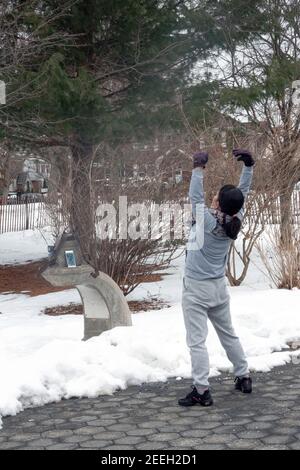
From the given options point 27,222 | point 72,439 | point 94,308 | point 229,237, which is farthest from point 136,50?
point 27,222

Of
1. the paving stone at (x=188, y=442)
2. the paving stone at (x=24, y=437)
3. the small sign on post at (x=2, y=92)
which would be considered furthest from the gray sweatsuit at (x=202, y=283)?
the small sign on post at (x=2, y=92)

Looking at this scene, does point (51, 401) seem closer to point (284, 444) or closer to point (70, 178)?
point (284, 444)

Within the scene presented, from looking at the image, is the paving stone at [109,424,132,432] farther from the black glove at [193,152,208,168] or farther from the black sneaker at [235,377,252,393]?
the black glove at [193,152,208,168]

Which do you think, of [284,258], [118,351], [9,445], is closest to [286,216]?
[284,258]

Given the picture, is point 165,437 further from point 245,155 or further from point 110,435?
point 245,155

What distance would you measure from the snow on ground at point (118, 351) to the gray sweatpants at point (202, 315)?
2.84 feet

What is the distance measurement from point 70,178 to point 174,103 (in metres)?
3.93

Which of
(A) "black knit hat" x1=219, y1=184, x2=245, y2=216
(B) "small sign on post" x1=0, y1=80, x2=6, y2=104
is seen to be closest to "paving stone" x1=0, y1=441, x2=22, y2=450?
(A) "black knit hat" x1=219, y1=184, x2=245, y2=216

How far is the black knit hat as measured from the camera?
559 cm

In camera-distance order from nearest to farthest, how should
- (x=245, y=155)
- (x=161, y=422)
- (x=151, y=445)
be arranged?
(x=151, y=445)
(x=161, y=422)
(x=245, y=155)

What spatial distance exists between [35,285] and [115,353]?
8.71 m

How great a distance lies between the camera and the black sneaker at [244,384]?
5863 mm

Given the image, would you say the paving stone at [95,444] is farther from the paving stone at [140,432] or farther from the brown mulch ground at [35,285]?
the brown mulch ground at [35,285]

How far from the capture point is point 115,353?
658 centimetres
